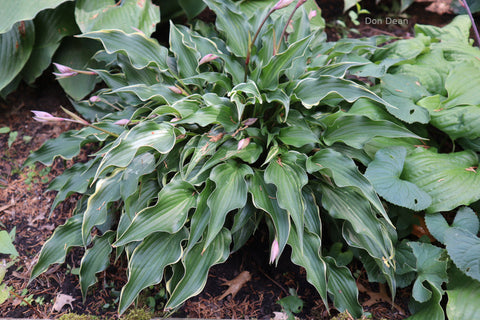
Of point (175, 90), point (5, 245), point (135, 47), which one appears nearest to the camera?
point (5, 245)

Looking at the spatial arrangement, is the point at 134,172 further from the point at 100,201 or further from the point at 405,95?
the point at 405,95

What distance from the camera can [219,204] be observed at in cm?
197

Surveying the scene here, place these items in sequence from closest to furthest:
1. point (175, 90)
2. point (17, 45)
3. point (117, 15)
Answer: point (175, 90)
point (117, 15)
point (17, 45)

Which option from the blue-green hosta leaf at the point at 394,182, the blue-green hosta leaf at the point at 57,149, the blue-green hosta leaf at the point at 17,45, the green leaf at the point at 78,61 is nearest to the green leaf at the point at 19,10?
the blue-green hosta leaf at the point at 17,45

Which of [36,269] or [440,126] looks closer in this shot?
[36,269]

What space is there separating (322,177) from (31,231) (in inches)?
80.0

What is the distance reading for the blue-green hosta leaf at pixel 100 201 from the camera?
7.11ft

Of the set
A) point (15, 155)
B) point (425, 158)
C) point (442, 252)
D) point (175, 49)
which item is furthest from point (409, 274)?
point (15, 155)

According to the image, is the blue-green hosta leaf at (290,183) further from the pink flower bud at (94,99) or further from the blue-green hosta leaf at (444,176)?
the pink flower bud at (94,99)

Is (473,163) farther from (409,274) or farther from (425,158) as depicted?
(409,274)

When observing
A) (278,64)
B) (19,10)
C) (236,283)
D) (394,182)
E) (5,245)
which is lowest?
(236,283)

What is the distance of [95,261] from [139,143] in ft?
2.51

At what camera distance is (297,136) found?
7.43ft

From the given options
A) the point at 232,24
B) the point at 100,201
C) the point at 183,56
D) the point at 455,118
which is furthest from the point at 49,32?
the point at 455,118
